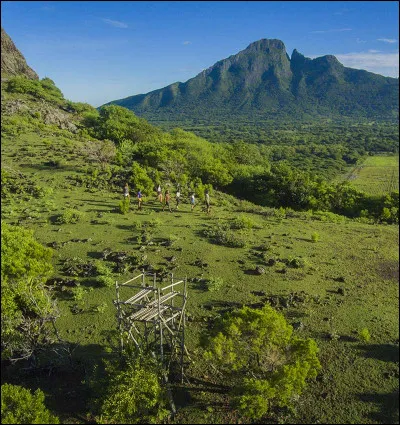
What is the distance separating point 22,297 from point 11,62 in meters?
76.2

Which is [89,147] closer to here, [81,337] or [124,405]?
[81,337]

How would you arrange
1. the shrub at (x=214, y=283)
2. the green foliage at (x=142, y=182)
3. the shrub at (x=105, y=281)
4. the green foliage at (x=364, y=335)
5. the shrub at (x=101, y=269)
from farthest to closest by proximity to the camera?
the green foliage at (x=142, y=182)
the shrub at (x=101, y=269)
the shrub at (x=105, y=281)
the shrub at (x=214, y=283)
the green foliage at (x=364, y=335)

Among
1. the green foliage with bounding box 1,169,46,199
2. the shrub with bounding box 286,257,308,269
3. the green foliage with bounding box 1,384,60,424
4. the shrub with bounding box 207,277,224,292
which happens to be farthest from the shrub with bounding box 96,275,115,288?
the green foliage with bounding box 1,169,46,199

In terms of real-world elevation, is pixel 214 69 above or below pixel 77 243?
Answer: above

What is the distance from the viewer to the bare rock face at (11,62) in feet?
241

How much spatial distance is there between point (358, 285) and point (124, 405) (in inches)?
474

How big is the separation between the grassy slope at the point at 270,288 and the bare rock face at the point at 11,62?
5243 centimetres

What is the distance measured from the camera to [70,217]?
25734 mm

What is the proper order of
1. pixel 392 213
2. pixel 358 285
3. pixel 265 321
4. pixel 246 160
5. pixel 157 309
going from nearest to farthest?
pixel 265 321, pixel 157 309, pixel 358 285, pixel 392 213, pixel 246 160

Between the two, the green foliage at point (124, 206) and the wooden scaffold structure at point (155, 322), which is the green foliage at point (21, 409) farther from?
the green foliage at point (124, 206)

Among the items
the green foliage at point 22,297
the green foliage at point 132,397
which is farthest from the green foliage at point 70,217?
the green foliage at point 132,397

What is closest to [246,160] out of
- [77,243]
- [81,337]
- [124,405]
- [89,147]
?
[89,147]

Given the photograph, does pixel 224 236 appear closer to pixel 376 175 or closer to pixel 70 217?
pixel 70 217

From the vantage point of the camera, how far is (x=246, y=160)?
184ft
